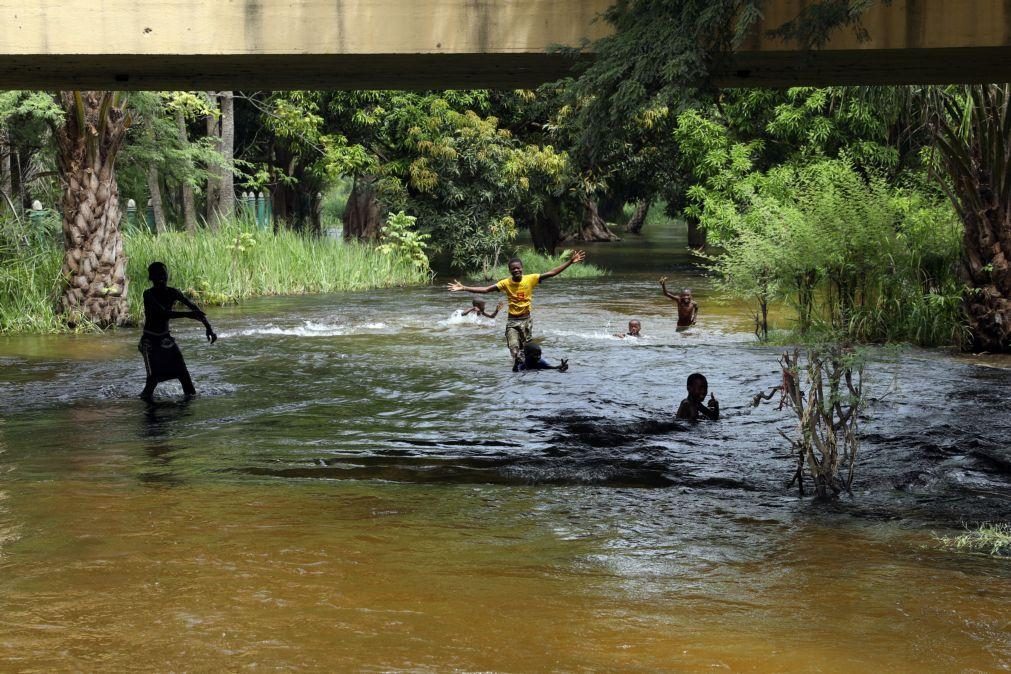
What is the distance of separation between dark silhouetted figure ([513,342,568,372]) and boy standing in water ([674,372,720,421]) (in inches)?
130

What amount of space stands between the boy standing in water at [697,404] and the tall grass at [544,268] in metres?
20.8

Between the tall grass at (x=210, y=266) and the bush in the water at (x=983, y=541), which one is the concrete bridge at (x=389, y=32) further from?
the tall grass at (x=210, y=266)

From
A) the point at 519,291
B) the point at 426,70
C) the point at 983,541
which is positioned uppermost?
the point at 426,70

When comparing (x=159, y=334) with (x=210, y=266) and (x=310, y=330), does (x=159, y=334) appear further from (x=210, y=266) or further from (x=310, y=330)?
(x=210, y=266)

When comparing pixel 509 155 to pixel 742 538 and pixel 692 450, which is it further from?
pixel 742 538

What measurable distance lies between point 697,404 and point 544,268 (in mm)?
23556

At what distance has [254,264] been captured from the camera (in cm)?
2767

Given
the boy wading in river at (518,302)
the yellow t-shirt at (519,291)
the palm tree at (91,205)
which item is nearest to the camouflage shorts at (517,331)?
the boy wading in river at (518,302)

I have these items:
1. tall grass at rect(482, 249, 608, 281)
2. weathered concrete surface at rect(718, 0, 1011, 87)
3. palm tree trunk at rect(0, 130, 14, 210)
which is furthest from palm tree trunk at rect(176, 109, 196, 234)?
weathered concrete surface at rect(718, 0, 1011, 87)

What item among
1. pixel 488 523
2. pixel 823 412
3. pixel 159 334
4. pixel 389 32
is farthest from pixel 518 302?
pixel 488 523

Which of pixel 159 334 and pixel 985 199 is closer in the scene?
pixel 159 334

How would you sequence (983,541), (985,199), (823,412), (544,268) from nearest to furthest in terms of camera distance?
1. (983,541)
2. (823,412)
3. (985,199)
4. (544,268)

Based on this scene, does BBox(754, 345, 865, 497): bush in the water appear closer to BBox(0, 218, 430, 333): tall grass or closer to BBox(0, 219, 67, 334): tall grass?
BBox(0, 218, 430, 333): tall grass

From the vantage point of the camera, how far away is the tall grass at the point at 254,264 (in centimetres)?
2530
